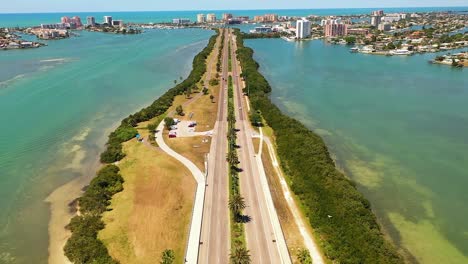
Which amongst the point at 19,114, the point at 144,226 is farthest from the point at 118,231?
the point at 19,114

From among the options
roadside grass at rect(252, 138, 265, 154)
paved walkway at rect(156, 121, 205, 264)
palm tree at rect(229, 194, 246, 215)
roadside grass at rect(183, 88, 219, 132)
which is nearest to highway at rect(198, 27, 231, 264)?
paved walkway at rect(156, 121, 205, 264)

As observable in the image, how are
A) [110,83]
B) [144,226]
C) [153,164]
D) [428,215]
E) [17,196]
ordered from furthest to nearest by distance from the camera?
[110,83], [153,164], [17,196], [428,215], [144,226]

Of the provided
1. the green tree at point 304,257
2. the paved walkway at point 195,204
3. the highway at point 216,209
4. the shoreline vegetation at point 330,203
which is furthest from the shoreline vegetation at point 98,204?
the shoreline vegetation at point 330,203

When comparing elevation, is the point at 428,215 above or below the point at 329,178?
below

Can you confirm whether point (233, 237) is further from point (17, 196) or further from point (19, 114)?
point (19, 114)

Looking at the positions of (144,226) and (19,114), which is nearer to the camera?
(144,226)

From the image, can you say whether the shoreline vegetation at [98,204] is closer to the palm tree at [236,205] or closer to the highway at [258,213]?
the palm tree at [236,205]

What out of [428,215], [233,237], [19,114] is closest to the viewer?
[233,237]
